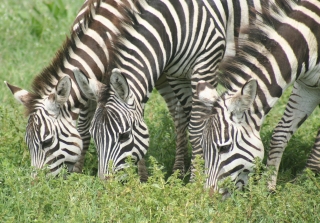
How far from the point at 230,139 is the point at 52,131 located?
6.33ft

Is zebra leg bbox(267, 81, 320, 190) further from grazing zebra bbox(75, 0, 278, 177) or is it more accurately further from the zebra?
the zebra

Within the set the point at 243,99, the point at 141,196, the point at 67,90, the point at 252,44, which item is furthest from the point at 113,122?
the point at 252,44

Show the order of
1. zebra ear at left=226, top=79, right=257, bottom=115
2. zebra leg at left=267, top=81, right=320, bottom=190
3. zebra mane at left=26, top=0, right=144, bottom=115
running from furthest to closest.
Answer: zebra leg at left=267, top=81, right=320, bottom=190
zebra mane at left=26, top=0, right=144, bottom=115
zebra ear at left=226, top=79, right=257, bottom=115

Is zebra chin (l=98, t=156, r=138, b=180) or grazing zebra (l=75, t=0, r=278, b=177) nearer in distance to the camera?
zebra chin (l=98, t=156, r=138, b=180)

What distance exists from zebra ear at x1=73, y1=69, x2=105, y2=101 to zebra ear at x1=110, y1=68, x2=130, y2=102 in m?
0.19

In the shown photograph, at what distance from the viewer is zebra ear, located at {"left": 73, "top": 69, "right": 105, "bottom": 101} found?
287 inches

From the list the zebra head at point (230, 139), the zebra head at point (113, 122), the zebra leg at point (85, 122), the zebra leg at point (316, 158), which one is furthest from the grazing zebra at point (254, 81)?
the zebra leg at point (85, 122)

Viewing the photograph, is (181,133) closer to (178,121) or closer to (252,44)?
(178,121)

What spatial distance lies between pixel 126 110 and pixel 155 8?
1.39 meters

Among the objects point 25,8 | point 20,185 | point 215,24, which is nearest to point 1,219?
point 20,185

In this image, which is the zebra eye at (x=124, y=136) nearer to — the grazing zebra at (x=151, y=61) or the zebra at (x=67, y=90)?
the grazing zebra at (x=151, y=61)

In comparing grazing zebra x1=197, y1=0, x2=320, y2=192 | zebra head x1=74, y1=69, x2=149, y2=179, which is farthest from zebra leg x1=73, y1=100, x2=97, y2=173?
grazing zebra x1=197, y1=0, x2=320, y2=192

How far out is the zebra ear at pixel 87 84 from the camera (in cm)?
729

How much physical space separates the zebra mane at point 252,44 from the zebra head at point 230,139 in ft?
0.63
